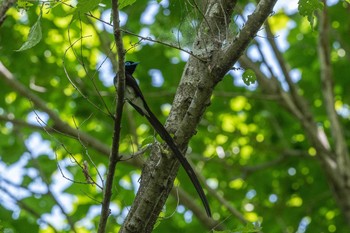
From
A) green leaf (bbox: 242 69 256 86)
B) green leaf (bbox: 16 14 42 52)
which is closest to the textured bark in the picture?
green leaf (bbox: 242 69 256 86)

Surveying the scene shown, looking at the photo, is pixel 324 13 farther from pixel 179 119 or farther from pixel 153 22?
pixel 179 119

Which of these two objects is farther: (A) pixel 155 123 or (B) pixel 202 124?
(B) pixel 202 124

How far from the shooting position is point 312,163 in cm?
925

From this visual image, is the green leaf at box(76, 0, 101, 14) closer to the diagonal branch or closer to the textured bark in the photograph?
the textured bark

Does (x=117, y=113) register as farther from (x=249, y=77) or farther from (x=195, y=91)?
(x=249, y=77)

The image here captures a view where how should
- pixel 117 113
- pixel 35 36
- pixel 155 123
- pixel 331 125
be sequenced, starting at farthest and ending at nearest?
1. pixel 331 125
2. pixel 155 123
3. pixel 35 36
4. pixel 117 113

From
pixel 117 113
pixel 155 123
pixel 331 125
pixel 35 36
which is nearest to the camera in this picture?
pixel 117 113

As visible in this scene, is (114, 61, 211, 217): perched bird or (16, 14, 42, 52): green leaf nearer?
(16, 14, 42, 52): green leaf

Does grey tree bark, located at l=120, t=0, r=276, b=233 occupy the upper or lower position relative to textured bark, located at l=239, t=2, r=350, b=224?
lower

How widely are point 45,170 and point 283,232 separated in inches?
114

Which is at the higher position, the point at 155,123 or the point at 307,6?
the point at 307,6

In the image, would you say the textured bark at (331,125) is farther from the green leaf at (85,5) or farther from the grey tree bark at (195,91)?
the green leaf at (85,5)

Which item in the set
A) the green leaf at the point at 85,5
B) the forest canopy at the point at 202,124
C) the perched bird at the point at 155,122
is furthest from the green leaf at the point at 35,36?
the forest canopy at the point at 202,124

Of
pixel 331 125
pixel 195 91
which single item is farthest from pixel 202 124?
pixel 195 91
